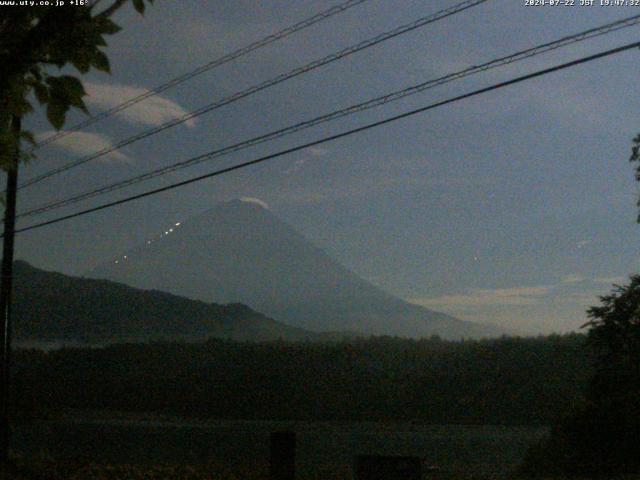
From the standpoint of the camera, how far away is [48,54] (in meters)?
5.66

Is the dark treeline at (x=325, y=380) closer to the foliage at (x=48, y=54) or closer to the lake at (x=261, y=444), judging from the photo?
the lake at (x=261, y=444)

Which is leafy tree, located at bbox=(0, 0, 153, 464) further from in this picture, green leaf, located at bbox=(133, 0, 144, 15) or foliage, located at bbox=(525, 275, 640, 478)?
foliage, located at bbox=(525, 275, 640, 478)

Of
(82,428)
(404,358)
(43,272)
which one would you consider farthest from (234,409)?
(43,272)

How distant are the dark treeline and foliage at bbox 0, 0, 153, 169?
4164 cm

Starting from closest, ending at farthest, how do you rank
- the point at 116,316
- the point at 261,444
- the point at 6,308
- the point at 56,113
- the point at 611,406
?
the point at 56,113 → the point at 611,406 → the point at 6,308 → the point at 261,444 → the point at 116,316

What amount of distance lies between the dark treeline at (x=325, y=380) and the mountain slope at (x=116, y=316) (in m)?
55.5

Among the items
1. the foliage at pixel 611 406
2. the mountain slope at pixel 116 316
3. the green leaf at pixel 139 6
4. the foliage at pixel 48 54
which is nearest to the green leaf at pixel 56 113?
the foliage at pixel 48 54

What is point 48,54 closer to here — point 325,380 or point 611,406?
point 611,406

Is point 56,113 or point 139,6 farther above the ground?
point 139,6

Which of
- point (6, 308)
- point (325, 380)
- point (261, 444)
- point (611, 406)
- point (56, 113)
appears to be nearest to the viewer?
point (56, 113)

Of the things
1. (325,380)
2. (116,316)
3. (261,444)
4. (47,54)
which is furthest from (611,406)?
(116,316)

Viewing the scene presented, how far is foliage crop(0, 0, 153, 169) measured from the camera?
16.5 feet

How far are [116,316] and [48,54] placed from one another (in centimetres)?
14066

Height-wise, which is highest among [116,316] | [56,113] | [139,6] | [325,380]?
[116,316]
